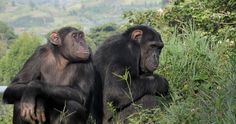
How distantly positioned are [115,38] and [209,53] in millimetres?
1183

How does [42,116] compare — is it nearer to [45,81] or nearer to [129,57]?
[45,81]

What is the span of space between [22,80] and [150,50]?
5.36 ft

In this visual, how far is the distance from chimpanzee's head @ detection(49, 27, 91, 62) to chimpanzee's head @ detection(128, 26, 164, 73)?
0.76 meters

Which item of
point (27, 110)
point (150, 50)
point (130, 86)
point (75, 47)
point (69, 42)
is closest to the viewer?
point (27, 110)

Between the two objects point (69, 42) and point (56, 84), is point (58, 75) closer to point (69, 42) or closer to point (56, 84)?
point (56, 84)

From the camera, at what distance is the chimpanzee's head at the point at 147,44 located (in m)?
6.59

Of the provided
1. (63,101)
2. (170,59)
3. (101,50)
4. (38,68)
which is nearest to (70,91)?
(63,101)

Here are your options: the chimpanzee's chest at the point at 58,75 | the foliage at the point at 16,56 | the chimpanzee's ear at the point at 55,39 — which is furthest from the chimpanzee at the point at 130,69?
the foliage at the point at 16,56

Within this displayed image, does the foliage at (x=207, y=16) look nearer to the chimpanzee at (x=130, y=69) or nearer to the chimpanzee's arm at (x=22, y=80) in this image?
the chimpanzee at (x=130, y=69)

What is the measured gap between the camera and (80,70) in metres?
6.06

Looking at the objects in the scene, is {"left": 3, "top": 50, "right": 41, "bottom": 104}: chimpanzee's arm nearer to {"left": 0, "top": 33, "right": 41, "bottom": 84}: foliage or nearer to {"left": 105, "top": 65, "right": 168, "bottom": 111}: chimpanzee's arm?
{"left": 105, "top": 65, "right": 168, "bottom": 111}: chimpanzee's arm

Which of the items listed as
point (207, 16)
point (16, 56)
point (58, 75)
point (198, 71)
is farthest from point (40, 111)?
point (16, 56)

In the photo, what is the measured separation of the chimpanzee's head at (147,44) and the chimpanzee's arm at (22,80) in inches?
50.1

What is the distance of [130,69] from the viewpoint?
6.33 m
